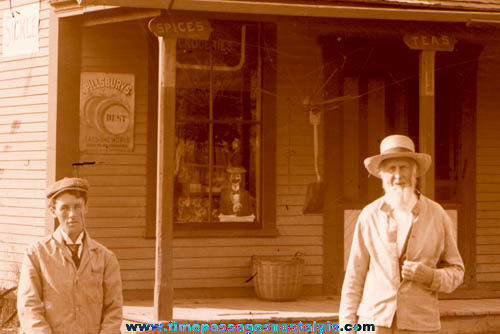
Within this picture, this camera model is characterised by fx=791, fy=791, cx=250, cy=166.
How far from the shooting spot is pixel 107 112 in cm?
943

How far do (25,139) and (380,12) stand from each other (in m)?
4.51

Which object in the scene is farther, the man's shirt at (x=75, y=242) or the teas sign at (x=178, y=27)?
the teas sign at (x=178, y=27)

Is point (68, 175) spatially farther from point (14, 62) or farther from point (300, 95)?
point (300, 95)

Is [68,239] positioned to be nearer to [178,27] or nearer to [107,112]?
[178,27]

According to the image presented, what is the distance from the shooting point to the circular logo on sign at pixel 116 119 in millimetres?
9430

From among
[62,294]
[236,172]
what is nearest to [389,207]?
[62,294]

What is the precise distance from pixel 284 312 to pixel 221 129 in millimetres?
2474

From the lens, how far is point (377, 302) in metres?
4.45

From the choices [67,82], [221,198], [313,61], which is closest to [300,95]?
[313,61]

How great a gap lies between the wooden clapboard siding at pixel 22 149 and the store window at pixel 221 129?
5.29ft

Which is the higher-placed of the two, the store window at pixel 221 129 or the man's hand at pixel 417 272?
the store window at pixel 221 129

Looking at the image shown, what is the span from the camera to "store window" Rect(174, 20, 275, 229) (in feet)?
31.9

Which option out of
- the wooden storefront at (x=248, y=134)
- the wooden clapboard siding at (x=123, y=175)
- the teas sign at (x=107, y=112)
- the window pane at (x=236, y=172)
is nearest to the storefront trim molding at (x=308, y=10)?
the wooden storefront at (x=248, y=134)

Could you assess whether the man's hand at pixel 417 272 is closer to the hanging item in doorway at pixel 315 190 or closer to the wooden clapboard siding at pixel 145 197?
the wooden clapboard siding at pixel 145 197
